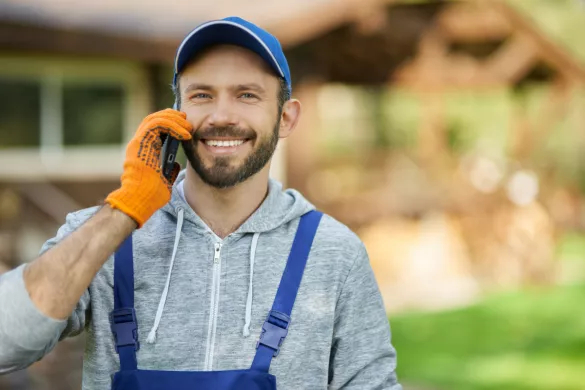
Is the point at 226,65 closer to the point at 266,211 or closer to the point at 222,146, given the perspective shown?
the point at 222,146

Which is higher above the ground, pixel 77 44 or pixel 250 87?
pixel 77 44

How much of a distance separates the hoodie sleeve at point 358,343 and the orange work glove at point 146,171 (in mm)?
533

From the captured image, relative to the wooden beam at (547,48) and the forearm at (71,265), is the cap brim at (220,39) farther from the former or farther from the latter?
the wooden beam at (547,48)

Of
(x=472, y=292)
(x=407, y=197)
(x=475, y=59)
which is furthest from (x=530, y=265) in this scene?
(x=475, y=59)

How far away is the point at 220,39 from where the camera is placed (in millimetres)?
2301

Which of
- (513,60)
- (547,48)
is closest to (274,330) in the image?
(513,60)

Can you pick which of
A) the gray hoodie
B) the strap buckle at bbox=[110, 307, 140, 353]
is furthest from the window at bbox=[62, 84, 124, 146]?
the strap buckle at bbox=[110, 307, 140, 353]

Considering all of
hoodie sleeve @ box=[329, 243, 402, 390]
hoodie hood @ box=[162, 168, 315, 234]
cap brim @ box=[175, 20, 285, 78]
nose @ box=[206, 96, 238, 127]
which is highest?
cap brim @ box=[175, 20, 285, 78]

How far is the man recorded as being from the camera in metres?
2.17

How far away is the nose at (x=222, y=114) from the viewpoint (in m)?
2.28

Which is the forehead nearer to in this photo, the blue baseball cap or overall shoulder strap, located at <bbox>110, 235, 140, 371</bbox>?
the blue baseball cap

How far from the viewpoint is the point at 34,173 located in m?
10.3

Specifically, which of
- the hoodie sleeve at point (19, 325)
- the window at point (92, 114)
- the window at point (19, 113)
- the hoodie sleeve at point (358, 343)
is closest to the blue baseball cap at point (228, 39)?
the hoodie sleeve at point (358, 343)

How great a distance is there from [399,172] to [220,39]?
43.8 ft
